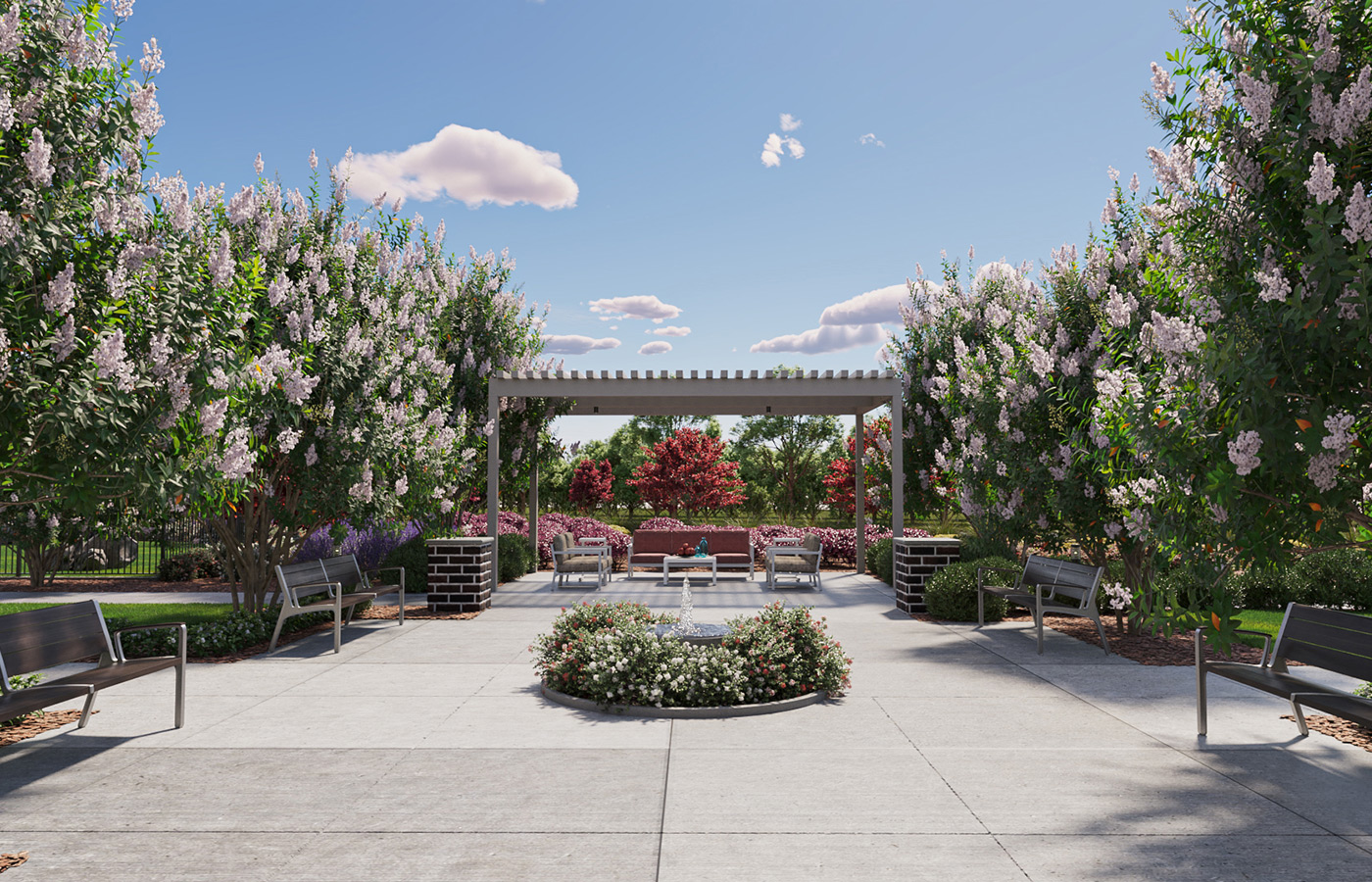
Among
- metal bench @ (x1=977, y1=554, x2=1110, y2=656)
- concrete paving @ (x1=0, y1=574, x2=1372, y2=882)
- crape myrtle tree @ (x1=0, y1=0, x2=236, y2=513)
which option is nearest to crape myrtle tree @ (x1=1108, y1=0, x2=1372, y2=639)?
concrete paving @ (x1=0, y1=574, x2=1372, y2=882)

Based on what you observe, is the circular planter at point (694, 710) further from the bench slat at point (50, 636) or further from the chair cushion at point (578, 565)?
the chair cushion at point (578, 565)

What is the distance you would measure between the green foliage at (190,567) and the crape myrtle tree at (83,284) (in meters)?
11.4

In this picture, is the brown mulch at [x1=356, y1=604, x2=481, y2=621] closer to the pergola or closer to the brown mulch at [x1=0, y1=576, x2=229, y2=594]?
the pergola

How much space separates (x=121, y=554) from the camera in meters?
18.1

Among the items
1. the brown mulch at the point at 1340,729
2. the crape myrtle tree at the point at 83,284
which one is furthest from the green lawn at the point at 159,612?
the brown mulch at the point at 1340,729

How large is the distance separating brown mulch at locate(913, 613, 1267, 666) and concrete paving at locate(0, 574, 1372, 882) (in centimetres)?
92

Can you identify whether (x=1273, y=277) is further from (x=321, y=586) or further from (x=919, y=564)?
(x=321, y=586)

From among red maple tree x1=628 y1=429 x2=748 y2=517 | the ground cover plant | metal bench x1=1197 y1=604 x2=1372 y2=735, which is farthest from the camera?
red maple tree x1=628 y1=429 x2=748 y2=517

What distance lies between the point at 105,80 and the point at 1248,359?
7438 mm

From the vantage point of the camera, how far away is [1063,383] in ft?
31.4

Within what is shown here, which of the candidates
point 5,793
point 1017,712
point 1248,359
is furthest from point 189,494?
point 1248,359

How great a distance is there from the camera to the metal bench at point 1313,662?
15.6ft

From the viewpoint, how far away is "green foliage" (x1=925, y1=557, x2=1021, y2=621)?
10695mm

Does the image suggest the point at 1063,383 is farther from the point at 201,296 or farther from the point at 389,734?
the point at 201,296
